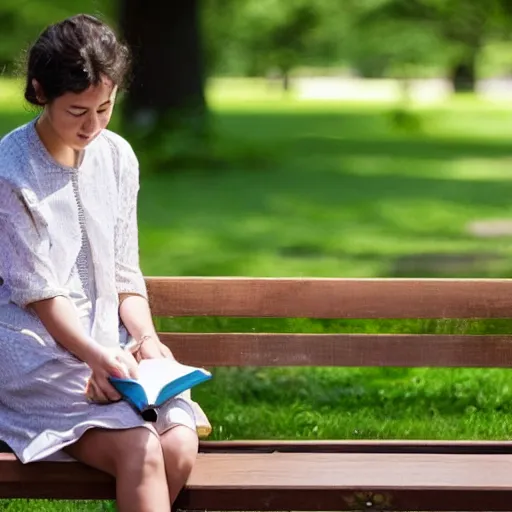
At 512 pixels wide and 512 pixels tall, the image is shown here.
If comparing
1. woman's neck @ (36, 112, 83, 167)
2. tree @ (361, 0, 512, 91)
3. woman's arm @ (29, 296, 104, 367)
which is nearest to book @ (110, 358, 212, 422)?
woman's arm @ (29, 296, 104, 367)

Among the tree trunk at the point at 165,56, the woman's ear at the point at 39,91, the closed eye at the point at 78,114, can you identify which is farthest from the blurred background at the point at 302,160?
the closed eye at the point at 78,114

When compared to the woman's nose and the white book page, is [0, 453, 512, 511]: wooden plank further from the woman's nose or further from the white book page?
the woman's nose

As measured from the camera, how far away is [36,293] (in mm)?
3914

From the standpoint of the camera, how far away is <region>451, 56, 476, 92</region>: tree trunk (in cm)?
6819

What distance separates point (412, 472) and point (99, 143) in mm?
1227

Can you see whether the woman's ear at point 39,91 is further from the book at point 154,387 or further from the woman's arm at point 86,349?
the book at point 154,387

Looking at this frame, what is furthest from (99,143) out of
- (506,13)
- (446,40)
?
(446,40)

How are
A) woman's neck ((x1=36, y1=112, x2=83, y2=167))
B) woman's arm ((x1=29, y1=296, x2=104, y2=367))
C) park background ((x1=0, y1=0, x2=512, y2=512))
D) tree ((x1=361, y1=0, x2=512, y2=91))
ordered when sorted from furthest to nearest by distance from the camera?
tree ((x1=361, y1=0, x2=512, y2=91))
park background ((x1=0, y1=0, x2=512, y2=512))
woman's neck ((x1=36, y1=112, x2=83, y2=167))
woman's arm ((x1=29, y1=296, x2=104, y2=367))

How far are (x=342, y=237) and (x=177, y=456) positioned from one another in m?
9.78

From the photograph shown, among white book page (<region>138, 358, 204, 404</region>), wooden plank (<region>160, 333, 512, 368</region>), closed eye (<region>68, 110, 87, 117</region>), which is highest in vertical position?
closed eye (<region>68, 110, 87, 117</region>)

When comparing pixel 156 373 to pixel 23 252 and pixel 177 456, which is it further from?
pixel 23 252

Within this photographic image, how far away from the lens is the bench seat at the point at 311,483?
3857 millimetres

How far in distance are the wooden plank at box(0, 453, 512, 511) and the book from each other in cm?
22

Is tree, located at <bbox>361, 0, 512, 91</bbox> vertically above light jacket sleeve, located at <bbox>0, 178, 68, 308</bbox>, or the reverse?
light jacket sleeve, located at <bbox>0, 178, 68, 308</bbox>
